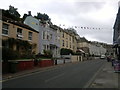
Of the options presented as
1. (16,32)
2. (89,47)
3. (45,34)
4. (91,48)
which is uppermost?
(45,34)

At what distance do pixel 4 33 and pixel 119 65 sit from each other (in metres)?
15.2

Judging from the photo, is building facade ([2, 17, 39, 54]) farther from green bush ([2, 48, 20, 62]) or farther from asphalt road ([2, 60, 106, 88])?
asphalt road ([2, 60, 106, 88])

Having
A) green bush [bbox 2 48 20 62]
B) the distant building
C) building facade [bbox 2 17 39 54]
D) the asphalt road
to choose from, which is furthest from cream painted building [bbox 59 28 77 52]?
the asphalt road

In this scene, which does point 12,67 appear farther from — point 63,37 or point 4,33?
point 63,37

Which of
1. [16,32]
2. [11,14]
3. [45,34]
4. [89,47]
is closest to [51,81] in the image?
[16,32]

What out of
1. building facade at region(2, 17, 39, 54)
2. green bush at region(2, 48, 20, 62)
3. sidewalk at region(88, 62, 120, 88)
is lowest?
sidewalk at region(88, 62, 120, 88)

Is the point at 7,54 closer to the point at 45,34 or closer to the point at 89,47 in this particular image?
the point at 45,34

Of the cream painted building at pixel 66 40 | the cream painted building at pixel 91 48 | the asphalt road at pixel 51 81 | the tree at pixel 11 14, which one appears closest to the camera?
the asphalt road at pixel 51 81

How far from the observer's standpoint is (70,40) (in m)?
63.9

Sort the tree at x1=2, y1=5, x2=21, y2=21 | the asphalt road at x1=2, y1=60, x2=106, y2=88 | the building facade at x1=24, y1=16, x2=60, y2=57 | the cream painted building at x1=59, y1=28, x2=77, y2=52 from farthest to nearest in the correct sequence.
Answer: the cream painted building at x1=59, y1=28, x2=77, y2=52 → the building facade at x1=24, y1=16, x2=60, y2=57 → the tree at x1=2, y1=5, x2=21, y2=21 → the asphalt road at x1=2, y1=60, x2=106, y2=88

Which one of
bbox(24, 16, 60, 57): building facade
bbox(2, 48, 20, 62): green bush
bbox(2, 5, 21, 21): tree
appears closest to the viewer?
bbox(2, 48, 20, 62): green bush

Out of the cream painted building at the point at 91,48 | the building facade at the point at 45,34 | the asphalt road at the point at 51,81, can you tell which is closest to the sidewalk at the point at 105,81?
the asphalt road at the point at 51,81

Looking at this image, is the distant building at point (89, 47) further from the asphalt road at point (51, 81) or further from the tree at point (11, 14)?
the asphalt road at point (51, 81)

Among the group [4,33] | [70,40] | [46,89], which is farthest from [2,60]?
[70,40]
